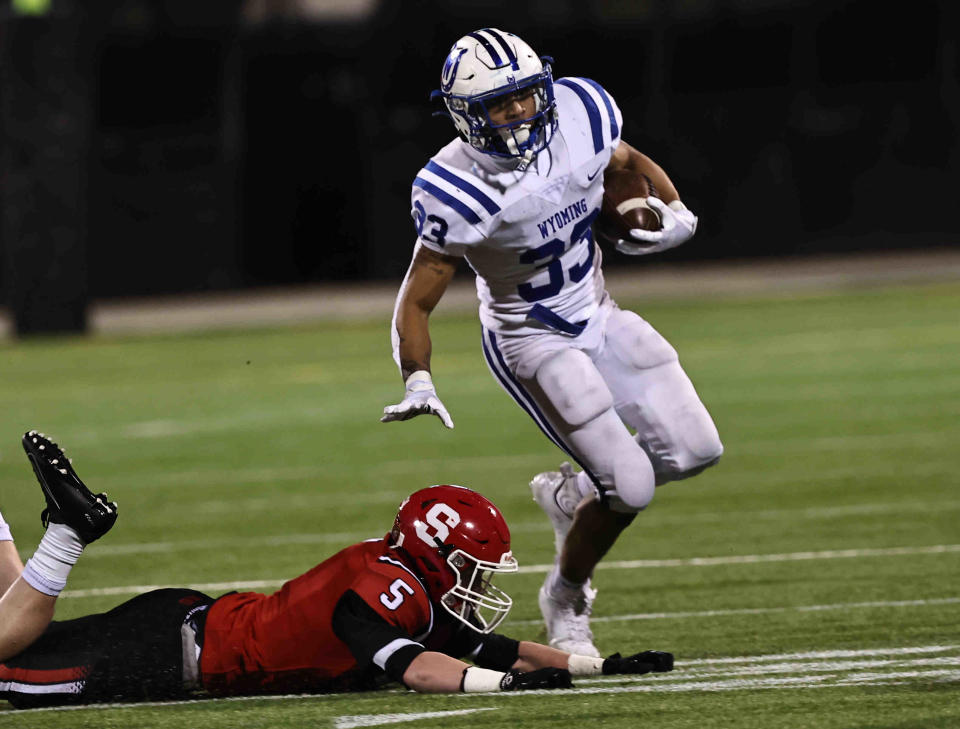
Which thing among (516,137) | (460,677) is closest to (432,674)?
(460,677)

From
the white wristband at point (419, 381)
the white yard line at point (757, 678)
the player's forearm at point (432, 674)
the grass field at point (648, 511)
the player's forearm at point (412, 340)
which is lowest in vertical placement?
the grass field at point (648, 511)

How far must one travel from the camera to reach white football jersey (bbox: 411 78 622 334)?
4.90m

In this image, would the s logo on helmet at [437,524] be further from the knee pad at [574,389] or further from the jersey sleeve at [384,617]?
the knee pad at [574,389]

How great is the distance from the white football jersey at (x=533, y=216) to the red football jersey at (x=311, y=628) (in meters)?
1.14

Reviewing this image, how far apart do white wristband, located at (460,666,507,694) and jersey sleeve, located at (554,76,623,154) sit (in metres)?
1.76

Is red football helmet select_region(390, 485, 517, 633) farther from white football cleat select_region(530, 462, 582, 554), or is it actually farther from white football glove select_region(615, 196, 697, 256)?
white football glove select_region(615, 196, 697, 256)

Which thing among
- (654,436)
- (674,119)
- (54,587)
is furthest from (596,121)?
(674,119)

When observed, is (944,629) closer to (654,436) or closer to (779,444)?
(654,436)

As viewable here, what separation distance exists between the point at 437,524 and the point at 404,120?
16.4 metres

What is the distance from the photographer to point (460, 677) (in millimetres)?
3963

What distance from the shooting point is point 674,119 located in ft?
66.6

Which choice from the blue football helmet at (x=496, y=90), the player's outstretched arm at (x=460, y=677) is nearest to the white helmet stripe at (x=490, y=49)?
the blue football helmet at (x=496, y=90)

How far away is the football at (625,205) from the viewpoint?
515 centimetres

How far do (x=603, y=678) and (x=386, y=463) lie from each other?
16.3ft
